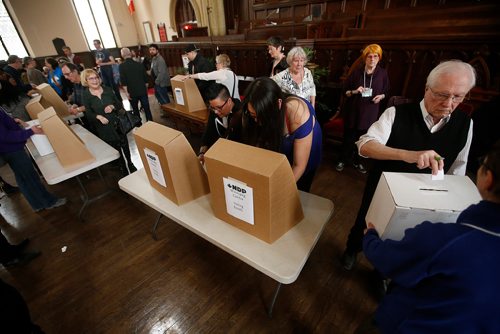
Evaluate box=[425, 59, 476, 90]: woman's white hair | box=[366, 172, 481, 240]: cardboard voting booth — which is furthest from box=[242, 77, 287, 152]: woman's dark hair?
box=[425, 59, 476, 90]: woman's white hair

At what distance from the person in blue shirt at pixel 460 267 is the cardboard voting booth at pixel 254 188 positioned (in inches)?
16.5

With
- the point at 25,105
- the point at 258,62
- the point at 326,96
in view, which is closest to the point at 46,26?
the point at 25,105

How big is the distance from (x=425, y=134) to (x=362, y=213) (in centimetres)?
58

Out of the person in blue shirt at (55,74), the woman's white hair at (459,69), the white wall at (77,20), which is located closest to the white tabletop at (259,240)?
the woman's white hair at (459,69)

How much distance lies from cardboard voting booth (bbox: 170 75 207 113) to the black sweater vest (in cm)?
→ 249

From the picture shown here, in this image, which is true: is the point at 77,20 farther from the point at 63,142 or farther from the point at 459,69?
the point at 459,69

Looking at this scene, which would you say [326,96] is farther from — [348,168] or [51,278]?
[51,278]

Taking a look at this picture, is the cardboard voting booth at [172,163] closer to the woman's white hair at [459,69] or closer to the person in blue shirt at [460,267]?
the person in blue shirt at [460,267]

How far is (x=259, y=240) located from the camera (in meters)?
1.04

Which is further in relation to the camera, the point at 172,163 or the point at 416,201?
the point at 172,163

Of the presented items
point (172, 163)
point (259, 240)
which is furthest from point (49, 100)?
point (259, 240)

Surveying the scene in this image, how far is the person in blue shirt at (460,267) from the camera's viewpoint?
50 centimetres

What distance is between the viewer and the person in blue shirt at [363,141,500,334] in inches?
19.6

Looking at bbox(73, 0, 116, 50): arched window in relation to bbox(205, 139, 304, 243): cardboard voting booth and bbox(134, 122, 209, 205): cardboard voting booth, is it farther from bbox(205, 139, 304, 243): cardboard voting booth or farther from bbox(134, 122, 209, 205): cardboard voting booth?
bbox(205, 139, 304, 243): cardboard voting booth
